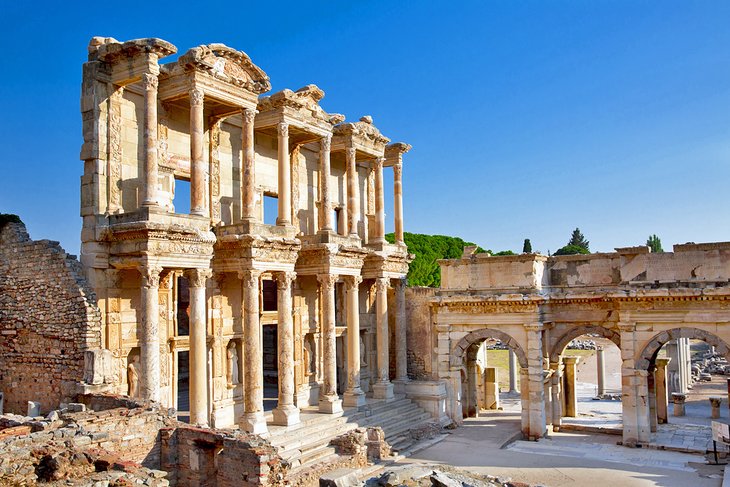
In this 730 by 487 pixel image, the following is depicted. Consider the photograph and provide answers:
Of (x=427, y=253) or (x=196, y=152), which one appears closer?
(x=196, y=152)

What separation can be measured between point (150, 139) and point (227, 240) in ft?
12.6

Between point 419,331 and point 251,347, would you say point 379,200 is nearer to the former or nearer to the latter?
point 419,331

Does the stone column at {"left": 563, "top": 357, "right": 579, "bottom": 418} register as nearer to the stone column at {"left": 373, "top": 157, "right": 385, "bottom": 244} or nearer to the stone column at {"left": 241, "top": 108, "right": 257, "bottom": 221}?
the stone column at {"left": 373, "top": 157, "right": 385, "bottom": 244}

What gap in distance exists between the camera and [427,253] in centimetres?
4719

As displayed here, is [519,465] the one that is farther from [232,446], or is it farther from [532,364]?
[232,446]

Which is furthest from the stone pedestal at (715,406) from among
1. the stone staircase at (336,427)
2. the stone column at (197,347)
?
the stone column at (197,347)

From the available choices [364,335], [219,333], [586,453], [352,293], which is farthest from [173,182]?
[586,453]

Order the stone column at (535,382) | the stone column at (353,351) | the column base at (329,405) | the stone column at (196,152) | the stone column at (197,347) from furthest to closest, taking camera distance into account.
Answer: the stone column at (353,351)
the stone column at (535,382)
the column base at (329,405)
the stone column at (196,152)
the stone column at (197,347)

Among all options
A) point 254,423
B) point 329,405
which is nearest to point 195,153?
point 254,423

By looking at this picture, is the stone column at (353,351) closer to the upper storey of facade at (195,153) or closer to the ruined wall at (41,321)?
the upper storey of facade at (195,153)

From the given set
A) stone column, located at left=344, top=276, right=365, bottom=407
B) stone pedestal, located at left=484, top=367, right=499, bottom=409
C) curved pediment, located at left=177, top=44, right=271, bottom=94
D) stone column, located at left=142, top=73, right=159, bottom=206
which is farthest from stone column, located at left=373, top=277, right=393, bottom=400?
stone column, located at left=142, top=73, right=159, bottom=206

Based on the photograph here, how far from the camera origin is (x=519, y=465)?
18.9 m

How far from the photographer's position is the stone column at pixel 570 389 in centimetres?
2638

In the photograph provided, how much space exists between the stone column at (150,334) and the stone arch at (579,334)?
1375 cm
